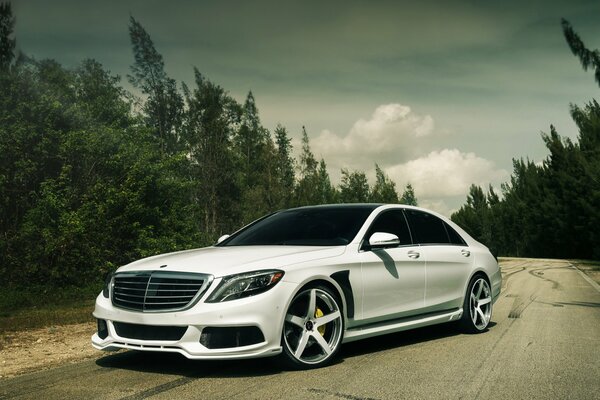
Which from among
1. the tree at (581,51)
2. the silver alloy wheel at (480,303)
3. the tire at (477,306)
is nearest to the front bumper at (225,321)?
the tire at (477,306)

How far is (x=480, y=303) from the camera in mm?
8055

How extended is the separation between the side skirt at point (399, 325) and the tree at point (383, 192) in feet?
203

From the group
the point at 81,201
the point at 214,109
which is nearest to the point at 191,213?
the point at 81,201

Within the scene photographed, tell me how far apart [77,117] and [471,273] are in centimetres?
2167

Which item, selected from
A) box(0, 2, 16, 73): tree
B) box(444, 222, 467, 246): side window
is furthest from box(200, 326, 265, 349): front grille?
box(0, 2, 16, 73): tree

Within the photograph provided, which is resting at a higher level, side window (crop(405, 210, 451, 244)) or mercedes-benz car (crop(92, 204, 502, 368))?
side window (crop(405, 210, 451, 244))

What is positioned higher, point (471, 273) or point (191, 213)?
point (191, 213)

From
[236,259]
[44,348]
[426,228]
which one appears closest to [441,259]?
[426,228]

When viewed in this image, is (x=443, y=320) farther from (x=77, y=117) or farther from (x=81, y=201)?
(x=77, y=117)

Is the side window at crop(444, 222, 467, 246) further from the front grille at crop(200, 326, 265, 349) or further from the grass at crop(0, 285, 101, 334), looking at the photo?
the grass at crop(0, 285, 101, 334)

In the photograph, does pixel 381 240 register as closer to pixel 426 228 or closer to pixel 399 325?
pixel 399 325

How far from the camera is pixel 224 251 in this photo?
607 cm

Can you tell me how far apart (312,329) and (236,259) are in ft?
3.04

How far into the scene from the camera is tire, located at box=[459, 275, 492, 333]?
7754 millimetres
